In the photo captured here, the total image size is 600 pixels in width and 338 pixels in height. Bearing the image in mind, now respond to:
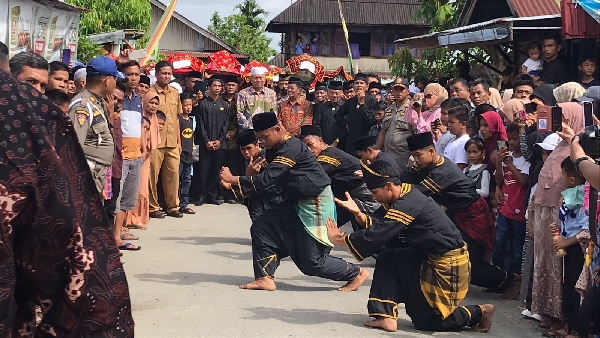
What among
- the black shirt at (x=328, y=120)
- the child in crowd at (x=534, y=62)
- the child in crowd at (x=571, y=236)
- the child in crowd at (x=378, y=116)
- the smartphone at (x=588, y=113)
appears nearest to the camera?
the smartphone at (x=588, y=113)

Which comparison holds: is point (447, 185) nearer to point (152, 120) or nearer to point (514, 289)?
point (514, 289)

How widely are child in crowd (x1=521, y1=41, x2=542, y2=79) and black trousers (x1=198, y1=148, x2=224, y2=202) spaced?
4.92m

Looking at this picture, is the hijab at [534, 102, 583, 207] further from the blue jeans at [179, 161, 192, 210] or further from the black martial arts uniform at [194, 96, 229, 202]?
the black martial arts uniform at [194, 96, 229, 202]

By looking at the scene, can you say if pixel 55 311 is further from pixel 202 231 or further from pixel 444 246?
pixel 202 231

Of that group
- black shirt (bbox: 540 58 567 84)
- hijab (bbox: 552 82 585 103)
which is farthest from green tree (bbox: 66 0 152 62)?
hijab (bbox: 552 82 585 103)

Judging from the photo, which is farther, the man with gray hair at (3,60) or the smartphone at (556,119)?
the smartphone at (556,119)

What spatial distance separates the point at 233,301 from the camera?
7.13 metres

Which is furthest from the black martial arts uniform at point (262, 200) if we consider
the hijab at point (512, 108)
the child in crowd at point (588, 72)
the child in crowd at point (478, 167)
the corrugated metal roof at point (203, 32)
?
the corrugated metal roof at point (203, 32)

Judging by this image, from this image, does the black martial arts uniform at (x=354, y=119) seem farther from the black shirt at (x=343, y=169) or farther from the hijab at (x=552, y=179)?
the hijab at (x=552, y=179)

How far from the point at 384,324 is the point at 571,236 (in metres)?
1.47

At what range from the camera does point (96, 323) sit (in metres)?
2.59

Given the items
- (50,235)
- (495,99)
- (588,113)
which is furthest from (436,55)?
(50,235)

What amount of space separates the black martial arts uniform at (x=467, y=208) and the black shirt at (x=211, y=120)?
5804 mm

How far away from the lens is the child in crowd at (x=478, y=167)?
800cm
